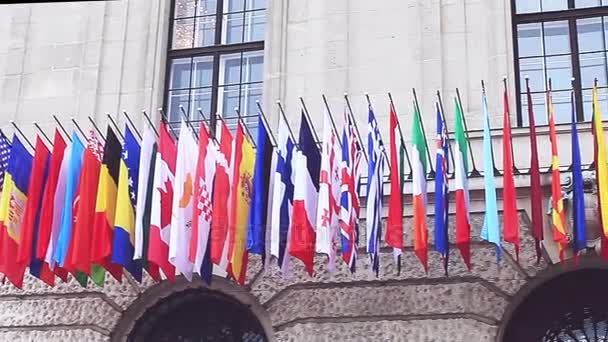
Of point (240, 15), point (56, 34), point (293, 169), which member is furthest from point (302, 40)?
point (56, 34)

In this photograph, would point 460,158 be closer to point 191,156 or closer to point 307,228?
point 307,228

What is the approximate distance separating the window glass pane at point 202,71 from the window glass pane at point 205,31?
0.25m

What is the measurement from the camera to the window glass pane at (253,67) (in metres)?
13.5

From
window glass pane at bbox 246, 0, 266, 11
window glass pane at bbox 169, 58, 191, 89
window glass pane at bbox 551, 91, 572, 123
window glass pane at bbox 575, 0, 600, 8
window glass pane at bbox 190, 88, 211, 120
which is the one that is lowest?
window glass pane at bbox 551, 91, 572, 123

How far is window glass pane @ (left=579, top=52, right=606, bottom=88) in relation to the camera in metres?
12.2

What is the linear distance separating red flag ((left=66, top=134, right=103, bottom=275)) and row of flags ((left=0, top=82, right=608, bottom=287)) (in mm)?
17

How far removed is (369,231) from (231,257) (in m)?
1.55

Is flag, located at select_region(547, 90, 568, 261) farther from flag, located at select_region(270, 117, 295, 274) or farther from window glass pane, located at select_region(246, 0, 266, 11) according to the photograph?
window glass pane, located at select_region(246, 0, 266, 11)

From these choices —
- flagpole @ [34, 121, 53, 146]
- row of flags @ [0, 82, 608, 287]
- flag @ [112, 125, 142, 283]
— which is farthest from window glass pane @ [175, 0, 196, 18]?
flag @ [112, 125, 142, 283]

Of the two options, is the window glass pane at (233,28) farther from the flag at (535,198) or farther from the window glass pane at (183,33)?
the flag at (535,198)

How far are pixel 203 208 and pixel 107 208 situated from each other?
4.04 feet

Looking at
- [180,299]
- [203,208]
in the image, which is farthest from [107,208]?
[180,299]

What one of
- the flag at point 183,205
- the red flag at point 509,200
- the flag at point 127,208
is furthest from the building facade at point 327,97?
the flag at point 183,205

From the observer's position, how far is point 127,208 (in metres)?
11.0
